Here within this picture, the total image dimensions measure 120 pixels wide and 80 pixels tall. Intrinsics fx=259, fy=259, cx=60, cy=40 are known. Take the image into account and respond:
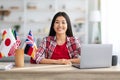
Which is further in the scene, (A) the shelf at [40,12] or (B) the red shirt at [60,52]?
(A) the shelf at [40,12]

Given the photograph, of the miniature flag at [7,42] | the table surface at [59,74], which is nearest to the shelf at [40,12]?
the miniature flag at [7,42]

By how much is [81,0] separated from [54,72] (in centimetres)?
444

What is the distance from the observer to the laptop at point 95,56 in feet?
6.39

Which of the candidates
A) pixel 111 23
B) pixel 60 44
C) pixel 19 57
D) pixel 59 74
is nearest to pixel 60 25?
pixel 60 44

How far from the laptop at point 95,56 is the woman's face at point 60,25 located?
742mm

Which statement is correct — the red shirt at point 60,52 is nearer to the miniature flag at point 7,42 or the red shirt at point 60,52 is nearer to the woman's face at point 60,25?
the woman's face at point 60,25

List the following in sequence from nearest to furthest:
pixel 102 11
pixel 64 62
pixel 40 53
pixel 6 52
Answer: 1. pixel 6 52
2. pixel 64 62
3. pixel 40 53
4. pixel 102 11

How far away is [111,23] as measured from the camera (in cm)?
583

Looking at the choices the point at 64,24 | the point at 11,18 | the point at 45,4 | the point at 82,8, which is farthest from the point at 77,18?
the point at 64,24

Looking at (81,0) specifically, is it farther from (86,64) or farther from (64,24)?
(86,64)

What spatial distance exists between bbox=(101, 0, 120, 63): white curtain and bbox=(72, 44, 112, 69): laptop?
378cm

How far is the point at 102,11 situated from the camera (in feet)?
19.4

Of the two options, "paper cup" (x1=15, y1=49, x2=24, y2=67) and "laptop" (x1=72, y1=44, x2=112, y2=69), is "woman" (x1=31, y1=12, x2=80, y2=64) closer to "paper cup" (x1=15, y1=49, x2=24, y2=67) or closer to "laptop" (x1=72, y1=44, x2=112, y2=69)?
"paper cup" (x1=15, y1=49, x2=24, y2=67)

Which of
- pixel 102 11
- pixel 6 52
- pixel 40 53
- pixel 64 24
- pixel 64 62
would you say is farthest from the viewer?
pixel 102 11
